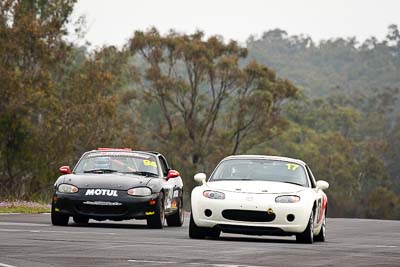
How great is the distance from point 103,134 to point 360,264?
39.4m

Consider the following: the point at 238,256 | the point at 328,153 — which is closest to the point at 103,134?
the point at 238,256

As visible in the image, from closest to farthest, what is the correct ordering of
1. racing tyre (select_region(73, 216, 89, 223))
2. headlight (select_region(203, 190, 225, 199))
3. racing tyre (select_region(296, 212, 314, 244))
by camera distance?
headlight (select_region(203, 190, 225, 199)) < racing tyre (select_region(296, 212, 314, 244)) < racing tyre (select_region(73, 216, 89, 223))

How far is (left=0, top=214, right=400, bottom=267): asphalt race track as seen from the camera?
12984 mm

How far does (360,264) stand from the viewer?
1360 centimetres

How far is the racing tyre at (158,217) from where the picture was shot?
21.4 metres

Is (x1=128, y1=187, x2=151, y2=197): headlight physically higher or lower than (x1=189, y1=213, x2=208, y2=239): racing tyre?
higher

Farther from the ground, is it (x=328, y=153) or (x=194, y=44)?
(x=194, y=44)

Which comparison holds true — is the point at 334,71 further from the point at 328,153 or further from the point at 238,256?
the point at 238,256

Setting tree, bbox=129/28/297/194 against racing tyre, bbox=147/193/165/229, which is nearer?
racing tyre, bbox=147/193/165/229

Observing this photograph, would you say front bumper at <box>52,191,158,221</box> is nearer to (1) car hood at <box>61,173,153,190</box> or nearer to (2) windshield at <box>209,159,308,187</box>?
(1) car hood at <box>61,173,153,190</box>

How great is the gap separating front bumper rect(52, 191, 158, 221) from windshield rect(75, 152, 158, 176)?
46.1 inches

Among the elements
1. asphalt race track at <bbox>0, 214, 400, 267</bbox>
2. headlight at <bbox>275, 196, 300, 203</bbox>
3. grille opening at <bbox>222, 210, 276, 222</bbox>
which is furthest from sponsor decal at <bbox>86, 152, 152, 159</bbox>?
headlight at <bbox>275, 196, 300, 203</bbox>

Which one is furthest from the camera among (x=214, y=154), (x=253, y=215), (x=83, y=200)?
(x=214, y=154)

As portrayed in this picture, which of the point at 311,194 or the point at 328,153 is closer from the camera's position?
the point at 311,194
